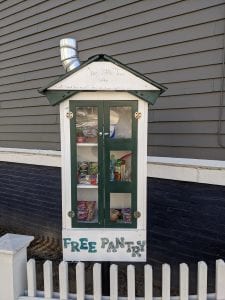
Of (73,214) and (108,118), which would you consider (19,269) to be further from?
(108,118)

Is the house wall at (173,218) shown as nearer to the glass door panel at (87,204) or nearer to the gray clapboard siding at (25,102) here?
the gray clapboard siding at (25,102)

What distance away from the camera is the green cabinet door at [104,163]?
7.70 ft

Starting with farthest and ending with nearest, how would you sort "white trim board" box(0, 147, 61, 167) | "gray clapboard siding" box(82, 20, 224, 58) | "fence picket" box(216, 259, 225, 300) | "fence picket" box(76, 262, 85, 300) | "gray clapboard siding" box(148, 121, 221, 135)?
"white trim board" box(0, 147, 61, 167)
"gray clapboard siding" box(148, 121, 221, 135)
"gray clapboard siding" box(82, 20, 224, 58)
"fence picket" box(76, 262, 85, 300)
"fence picket" box(216, 259, 225, 300)

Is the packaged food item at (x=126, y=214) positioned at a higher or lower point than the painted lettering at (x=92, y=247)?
higher

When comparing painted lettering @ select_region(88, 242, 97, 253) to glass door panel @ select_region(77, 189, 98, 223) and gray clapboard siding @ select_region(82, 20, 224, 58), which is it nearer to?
glass door panel @ select_region(77, 189, 98, 223)

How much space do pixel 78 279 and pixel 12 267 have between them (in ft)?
1.51

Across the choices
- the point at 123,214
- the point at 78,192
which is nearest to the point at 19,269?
the point at 78,192

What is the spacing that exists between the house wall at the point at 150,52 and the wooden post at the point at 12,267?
188 cm

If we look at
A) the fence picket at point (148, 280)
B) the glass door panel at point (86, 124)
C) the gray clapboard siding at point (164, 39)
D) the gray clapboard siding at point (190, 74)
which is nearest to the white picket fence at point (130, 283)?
the fence picket at point (148, 280)

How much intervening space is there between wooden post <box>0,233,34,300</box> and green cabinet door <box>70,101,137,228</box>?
0.49 meters

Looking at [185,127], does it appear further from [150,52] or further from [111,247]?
[111,247]

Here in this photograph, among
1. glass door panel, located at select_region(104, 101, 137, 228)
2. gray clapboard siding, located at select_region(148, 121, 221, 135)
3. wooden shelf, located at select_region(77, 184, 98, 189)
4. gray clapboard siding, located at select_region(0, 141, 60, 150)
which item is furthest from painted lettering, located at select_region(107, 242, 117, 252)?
gray clapboard siding, located at select_region(0, 141, 60, 150)

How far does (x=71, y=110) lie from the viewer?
2.34m

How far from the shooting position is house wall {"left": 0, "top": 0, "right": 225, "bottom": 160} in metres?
2.95
